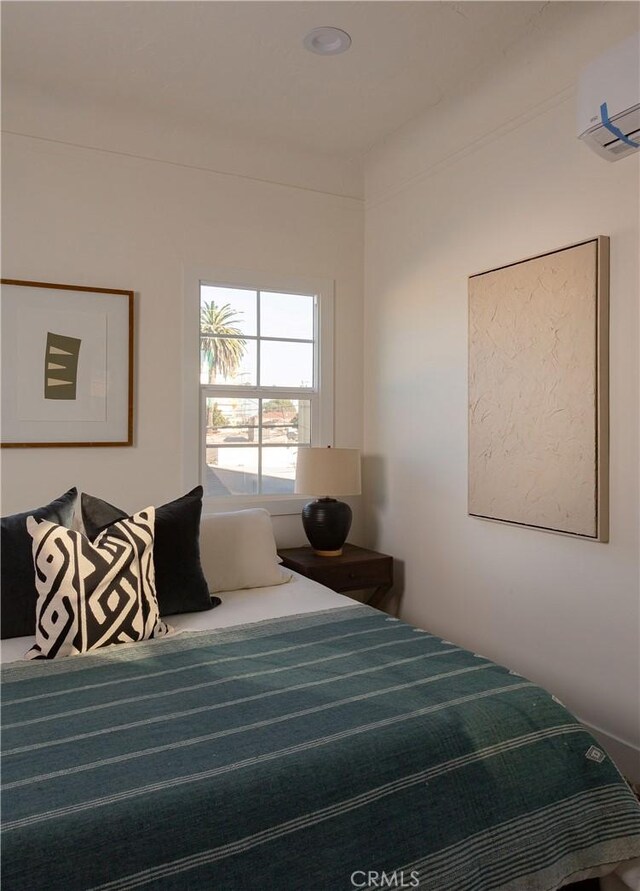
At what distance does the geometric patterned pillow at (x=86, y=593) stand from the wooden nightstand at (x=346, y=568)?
118 cm

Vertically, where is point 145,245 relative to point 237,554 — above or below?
above

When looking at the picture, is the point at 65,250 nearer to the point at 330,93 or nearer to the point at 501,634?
the point at 330,93

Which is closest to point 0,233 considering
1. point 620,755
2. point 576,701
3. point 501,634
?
point 501,634

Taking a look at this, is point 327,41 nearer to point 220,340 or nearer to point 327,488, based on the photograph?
point 220,340

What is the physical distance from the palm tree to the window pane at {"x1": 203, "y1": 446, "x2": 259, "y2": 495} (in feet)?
1.28

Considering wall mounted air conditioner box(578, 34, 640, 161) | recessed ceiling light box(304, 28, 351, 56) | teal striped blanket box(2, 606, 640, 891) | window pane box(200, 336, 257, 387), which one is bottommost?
teal striped blanket box(2, 606, 640, 891)

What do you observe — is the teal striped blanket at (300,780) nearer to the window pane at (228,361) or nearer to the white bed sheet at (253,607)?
the white bed sheet at (253,607)

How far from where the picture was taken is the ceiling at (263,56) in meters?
2.39

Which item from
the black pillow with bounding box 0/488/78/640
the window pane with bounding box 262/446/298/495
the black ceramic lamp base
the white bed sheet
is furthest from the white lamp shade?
the black pillow with bounding box 0/488/78/640

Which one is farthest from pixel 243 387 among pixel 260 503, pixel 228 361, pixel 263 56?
pixel 263 56

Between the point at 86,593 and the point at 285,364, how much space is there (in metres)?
1.98

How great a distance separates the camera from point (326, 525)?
132 inches

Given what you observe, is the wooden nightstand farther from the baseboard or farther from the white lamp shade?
the baseboard

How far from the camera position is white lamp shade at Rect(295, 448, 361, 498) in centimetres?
330
